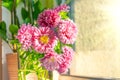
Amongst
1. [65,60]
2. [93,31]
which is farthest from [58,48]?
[93,31]

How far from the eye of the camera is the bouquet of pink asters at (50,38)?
2.91 feet

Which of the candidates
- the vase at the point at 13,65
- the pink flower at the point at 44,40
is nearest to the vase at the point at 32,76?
the vase at the point at 13,65

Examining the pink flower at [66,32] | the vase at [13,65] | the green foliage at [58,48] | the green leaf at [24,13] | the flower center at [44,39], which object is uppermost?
the green leaf at [24,13]

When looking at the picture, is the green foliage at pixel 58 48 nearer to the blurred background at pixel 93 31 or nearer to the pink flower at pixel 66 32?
the pink flower at pixel 66 32

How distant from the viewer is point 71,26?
926 millimetres

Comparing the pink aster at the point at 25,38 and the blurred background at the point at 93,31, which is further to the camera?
the blurred background at the point at 93,31

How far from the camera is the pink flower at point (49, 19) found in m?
0.93

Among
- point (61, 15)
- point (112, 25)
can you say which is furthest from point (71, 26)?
point (112, 25)

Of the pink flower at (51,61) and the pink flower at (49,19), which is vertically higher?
the pink flower at (49,19)

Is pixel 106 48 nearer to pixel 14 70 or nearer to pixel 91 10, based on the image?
pixel 91 10

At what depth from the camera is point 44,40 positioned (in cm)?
89

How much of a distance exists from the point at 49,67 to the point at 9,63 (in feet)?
0.86

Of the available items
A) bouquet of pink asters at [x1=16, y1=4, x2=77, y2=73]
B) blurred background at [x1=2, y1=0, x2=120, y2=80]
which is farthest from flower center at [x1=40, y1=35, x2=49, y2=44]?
blurred background at [x1=2, y1=0, x2=120, y2=80]

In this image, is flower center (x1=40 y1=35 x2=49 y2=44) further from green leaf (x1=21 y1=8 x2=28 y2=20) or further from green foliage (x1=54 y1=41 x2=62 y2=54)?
green leaf (x1=21 y1=8 x2=28 y2=20)
